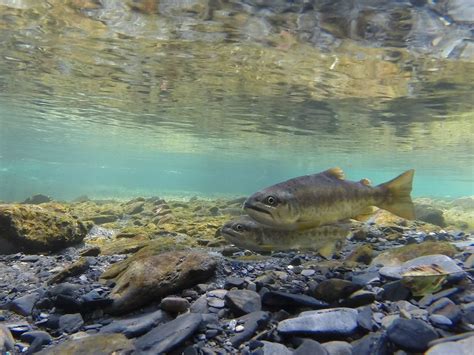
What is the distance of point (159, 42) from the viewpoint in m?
12.5

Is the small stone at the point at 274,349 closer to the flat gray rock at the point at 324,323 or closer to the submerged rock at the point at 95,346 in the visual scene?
the flat gray rock at the point at 324,323

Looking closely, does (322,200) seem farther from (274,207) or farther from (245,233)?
(245,233)

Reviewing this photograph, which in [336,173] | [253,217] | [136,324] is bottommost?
[136,324]

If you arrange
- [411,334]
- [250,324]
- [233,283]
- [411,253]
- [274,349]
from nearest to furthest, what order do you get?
[411,334] < [274,349] < [250,324] < [233,283] < [411,253]

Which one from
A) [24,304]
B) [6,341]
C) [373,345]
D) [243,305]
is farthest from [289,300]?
[24,304]

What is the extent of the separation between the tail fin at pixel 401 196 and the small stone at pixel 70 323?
12.6 ft

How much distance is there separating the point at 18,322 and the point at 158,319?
5.21ft

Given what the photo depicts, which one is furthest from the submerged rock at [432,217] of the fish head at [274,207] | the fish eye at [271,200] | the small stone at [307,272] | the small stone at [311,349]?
the small stone at [311,349]

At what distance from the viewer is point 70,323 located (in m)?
3.67

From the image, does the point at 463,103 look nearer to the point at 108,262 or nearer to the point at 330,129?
the point at 330,129

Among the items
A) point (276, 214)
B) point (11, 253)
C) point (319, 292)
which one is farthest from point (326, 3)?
point (11, 253)

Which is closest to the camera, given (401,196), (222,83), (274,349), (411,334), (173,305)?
(411,334)

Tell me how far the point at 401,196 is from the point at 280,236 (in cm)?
165

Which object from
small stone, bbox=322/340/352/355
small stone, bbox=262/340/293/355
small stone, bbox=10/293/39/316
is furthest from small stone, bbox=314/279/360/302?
small stone, bbox=10/293/39/316
